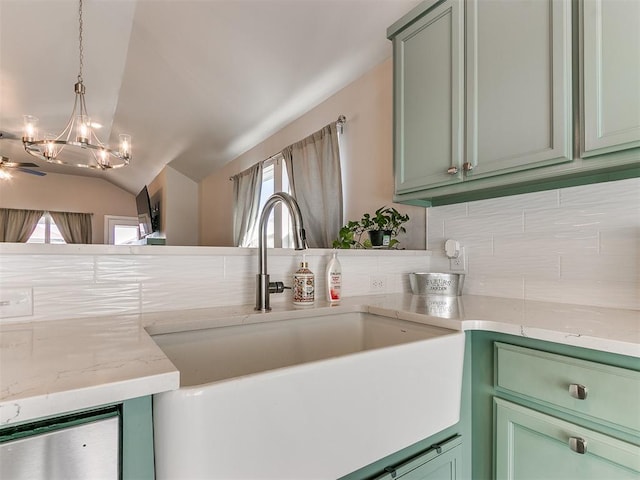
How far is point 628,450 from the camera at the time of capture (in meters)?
0.67

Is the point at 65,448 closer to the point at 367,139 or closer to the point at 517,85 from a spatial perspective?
the point at 517,85

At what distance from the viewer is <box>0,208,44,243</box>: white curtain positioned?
2.72 meters

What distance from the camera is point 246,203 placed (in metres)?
3.73

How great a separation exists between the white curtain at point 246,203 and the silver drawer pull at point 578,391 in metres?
3.08

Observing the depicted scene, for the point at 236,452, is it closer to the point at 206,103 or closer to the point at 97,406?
the point at 97,406

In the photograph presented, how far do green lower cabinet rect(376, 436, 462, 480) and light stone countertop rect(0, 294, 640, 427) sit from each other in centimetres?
31

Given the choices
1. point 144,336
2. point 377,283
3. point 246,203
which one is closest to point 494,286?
point 377,283

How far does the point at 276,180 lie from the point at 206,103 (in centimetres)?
95

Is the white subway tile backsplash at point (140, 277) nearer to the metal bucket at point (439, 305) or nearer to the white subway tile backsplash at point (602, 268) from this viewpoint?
the metal bucket at point (439, 305)

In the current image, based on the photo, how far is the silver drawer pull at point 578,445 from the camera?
72 centimetres

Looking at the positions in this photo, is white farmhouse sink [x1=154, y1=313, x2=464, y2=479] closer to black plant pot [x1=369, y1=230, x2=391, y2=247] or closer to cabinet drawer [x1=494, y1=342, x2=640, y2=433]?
cabinet drawer [x1=494, y1=342, x2=640, y2=433]

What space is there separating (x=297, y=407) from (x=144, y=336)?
40cm

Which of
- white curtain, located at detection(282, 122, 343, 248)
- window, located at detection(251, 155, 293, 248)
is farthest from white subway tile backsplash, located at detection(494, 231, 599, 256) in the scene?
window, located at detection(251, 155, 293, 248)

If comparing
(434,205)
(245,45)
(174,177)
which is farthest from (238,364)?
(174,177)
